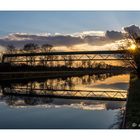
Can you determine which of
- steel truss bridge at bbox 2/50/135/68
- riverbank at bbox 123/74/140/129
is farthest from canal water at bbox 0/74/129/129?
steel truss bridge at bbox 2/50/135/68

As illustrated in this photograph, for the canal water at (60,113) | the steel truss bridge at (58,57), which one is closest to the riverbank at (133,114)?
the canal water at (60,113)

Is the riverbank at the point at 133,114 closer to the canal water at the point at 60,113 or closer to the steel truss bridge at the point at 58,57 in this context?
the canal water at the point at 60,113

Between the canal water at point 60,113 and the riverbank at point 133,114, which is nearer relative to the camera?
the riverbank at point 133,114

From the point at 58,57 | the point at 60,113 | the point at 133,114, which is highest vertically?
the point at 58,57

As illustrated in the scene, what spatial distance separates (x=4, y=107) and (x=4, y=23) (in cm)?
161

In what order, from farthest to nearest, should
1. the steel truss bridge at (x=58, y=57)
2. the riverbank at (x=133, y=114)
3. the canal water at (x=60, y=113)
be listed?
the steel truss bridge at (x=58, y=57) < the canal water at (x=60, y=113) < the riverbank at (x=133, y=114)

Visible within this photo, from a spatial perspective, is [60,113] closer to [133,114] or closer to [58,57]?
[133,114]

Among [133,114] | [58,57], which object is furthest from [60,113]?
[58,57]

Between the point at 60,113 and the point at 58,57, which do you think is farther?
the point at 58,57

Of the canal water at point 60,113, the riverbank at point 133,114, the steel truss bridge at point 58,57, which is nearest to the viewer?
the riverbank at point 133,114

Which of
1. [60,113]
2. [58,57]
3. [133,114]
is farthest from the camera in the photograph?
[58,57]

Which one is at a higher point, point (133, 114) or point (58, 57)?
point (58, 57)

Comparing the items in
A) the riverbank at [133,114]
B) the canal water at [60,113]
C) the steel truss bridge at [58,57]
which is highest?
the steel truss bridge at [58,57]
